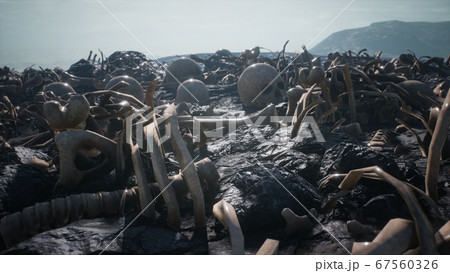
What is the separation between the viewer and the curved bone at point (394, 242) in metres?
1.13

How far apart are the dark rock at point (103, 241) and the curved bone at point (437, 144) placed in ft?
4.84

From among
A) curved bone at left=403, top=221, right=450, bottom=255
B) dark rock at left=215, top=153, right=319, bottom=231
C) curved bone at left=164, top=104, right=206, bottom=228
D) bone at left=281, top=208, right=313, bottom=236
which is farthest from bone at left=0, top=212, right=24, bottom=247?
curved bone at left=403, top=221, right=450, bottom=255

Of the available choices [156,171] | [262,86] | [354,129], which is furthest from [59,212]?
[262,86]

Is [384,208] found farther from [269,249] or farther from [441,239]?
[269,249]

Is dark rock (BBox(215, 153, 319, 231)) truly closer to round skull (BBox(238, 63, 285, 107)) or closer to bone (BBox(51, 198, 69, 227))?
bone (BBox(51, 198, 69, 227))

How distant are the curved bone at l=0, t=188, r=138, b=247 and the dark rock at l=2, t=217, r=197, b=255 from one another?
107 mm

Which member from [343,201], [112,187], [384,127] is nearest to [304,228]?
[343,201]

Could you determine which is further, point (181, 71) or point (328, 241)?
point (181, 71)

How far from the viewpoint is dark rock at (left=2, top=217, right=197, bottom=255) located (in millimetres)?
1498

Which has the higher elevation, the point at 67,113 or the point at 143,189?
the point at 67,113

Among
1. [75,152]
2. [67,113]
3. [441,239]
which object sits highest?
[67,113]

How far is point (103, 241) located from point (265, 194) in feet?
3.30

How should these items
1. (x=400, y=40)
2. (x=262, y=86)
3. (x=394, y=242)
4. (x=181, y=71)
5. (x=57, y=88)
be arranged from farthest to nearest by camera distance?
(x=400, y=40) → (x=181, y=71) → (x=262, y=86) → (x=57, y=88) → (x=394, y=242)

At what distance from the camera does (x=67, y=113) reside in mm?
2096
